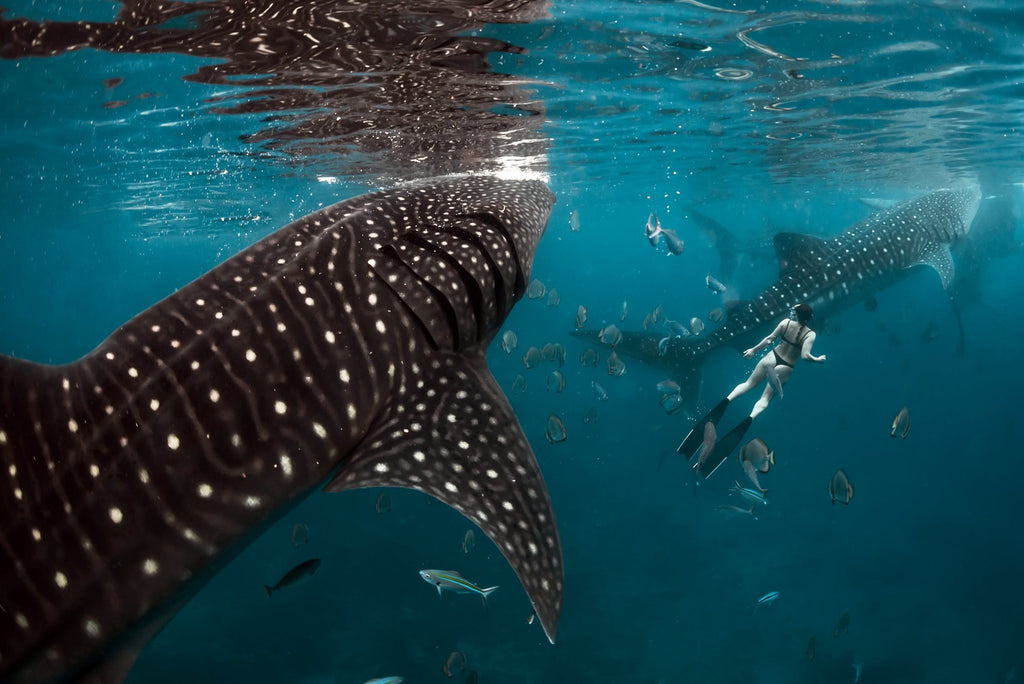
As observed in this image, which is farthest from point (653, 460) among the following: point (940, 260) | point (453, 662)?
point (453, 662)

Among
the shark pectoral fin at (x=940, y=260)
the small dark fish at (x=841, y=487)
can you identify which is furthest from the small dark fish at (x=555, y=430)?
the shark pectoral fin at (x=940, y=260)

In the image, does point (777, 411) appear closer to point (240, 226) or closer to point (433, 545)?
point (433, 545)

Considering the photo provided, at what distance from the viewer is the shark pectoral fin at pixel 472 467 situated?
9.48 feet

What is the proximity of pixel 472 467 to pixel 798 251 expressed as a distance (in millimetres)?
12352

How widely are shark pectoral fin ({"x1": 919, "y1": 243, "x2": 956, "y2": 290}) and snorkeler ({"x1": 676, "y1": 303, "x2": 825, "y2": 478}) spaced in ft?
31.0

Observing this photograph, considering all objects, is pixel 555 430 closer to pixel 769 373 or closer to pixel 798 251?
pixel 769 373

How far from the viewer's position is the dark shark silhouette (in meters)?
12.9

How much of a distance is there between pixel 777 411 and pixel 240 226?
29923 millimetres

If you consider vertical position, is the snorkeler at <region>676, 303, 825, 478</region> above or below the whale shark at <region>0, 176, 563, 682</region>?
below

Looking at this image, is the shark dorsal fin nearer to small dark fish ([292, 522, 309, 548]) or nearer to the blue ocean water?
the blue ocean water

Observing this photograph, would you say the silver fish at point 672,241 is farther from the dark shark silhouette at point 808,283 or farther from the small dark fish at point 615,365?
the dark shark silhouette at point 808,283

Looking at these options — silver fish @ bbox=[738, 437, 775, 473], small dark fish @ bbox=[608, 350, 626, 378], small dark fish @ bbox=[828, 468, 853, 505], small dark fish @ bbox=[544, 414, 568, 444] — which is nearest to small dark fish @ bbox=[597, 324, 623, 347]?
small dark fish @ bbox=[608, 350, 626, 378]

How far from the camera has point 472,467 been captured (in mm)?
3045

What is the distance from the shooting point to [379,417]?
314cm
